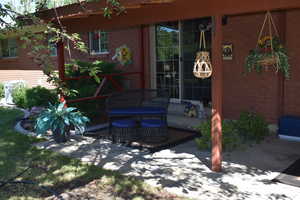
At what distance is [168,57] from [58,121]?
141 inches

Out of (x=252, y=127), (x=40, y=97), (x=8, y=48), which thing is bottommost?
(x=252, y=127)

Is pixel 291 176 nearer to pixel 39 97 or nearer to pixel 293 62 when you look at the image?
pixel 293 62

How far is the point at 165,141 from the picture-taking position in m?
5.52

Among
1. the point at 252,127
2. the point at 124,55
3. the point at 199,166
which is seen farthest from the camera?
the point at 124,55

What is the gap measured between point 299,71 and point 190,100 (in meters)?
2.67

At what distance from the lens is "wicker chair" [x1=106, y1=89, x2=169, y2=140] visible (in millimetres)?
5594

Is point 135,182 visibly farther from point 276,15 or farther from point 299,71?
point 276,15

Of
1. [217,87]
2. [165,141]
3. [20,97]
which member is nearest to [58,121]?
[165,141]

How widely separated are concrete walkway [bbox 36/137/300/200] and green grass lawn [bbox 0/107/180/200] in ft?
0.68

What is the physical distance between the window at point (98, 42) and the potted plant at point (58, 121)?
15.3ft

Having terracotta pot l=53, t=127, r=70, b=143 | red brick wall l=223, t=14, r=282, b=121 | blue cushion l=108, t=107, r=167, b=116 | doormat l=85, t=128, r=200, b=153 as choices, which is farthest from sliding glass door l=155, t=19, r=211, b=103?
terracotta pot l=53, t=127, r=70, b=143

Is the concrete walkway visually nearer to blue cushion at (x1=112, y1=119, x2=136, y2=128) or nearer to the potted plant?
the potted plant

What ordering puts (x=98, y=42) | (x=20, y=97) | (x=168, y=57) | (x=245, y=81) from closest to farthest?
1. (x=245, y=81)
2. (x=168, y=57)
3. (x=20, y=97)
4. (x=98, y=42)

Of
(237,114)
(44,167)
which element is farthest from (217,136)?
(237,114)
